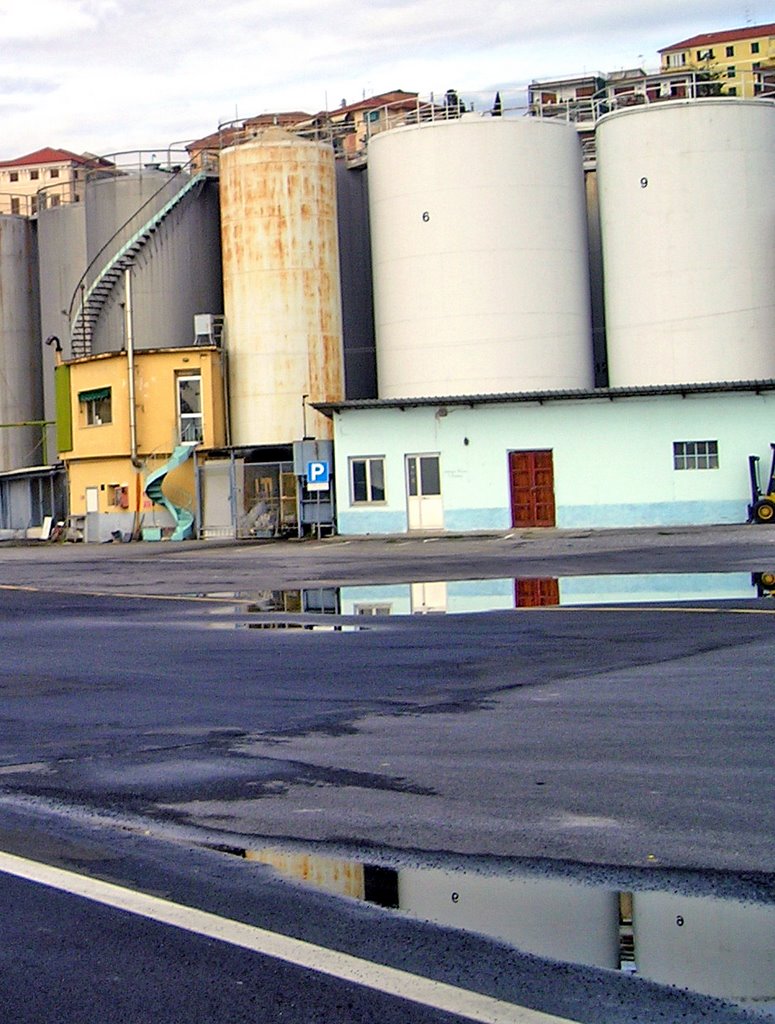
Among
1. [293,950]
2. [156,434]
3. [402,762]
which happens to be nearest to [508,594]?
[402,762]

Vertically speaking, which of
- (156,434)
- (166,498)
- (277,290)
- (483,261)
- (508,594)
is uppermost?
(483,261)

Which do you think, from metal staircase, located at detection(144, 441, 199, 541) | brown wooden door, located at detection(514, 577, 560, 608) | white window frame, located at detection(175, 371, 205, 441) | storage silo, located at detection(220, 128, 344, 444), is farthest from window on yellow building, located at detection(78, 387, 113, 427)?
brown wooden door, located at detection(514, 577, 560, 608)

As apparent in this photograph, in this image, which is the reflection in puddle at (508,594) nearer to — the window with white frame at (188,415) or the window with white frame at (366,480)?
the window with white frame at (366,480)

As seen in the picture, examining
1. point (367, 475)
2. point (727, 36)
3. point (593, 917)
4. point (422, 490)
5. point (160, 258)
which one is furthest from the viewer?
point (727, 36)

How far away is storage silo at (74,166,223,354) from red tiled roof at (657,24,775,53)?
341 ft

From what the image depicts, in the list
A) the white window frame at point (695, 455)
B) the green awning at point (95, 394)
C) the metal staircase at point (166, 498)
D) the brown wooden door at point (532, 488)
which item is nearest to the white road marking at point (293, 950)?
the white window frame at point (695, 455)

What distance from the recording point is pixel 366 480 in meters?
47.5

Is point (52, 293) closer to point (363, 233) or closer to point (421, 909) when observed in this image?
point (363, 233)

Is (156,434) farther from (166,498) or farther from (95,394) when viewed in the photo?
(95,394)

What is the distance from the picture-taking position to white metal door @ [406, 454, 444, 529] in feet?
152

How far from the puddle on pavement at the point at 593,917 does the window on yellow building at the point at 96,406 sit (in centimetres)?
4938

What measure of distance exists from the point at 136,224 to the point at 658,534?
29.3 metres

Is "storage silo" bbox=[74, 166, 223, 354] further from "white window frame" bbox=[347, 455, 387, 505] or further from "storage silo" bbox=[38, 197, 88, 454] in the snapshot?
"white window frame" bbox=[347, 455, 387, 505]

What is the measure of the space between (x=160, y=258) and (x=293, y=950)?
180 feet
